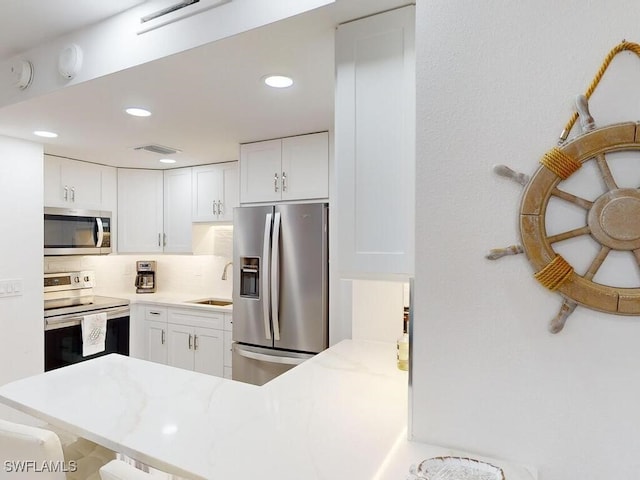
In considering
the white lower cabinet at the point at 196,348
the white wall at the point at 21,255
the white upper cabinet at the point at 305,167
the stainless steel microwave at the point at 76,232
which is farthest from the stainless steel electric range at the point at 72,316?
the white upper cabinet at the point at 305,167

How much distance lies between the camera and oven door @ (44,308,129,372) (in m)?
3.20

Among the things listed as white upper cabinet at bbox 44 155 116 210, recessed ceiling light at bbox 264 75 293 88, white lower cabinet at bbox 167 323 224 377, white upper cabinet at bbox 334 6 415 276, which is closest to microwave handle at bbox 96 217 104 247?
white upper cabinet at bbox 44 155 116 210

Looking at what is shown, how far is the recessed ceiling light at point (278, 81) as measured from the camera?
1870mm

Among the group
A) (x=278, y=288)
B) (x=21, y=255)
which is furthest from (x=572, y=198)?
(x=21, y=255)

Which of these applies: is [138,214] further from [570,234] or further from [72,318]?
[570,234]

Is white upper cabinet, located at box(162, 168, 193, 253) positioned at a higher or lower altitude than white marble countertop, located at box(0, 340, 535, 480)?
higher

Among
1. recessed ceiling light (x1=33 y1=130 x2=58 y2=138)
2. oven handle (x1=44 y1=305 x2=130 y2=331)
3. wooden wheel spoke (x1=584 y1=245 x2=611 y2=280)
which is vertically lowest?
oven handle (x1=44 y1=305 x2=130 y2=331)

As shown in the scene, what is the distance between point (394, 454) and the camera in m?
1.09

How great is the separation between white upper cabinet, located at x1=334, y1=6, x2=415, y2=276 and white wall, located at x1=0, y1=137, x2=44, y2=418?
2752 mm

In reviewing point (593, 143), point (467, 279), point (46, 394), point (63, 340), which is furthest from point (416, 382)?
point (63, 340)

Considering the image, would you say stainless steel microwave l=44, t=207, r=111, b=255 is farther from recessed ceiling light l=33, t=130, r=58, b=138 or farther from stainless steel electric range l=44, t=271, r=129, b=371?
recessed ceiling light l=33, t=130, r=58, b=138

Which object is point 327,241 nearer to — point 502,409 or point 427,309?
point 427,309

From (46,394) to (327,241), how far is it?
1700 millimetres

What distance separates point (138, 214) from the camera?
4.05 metres
